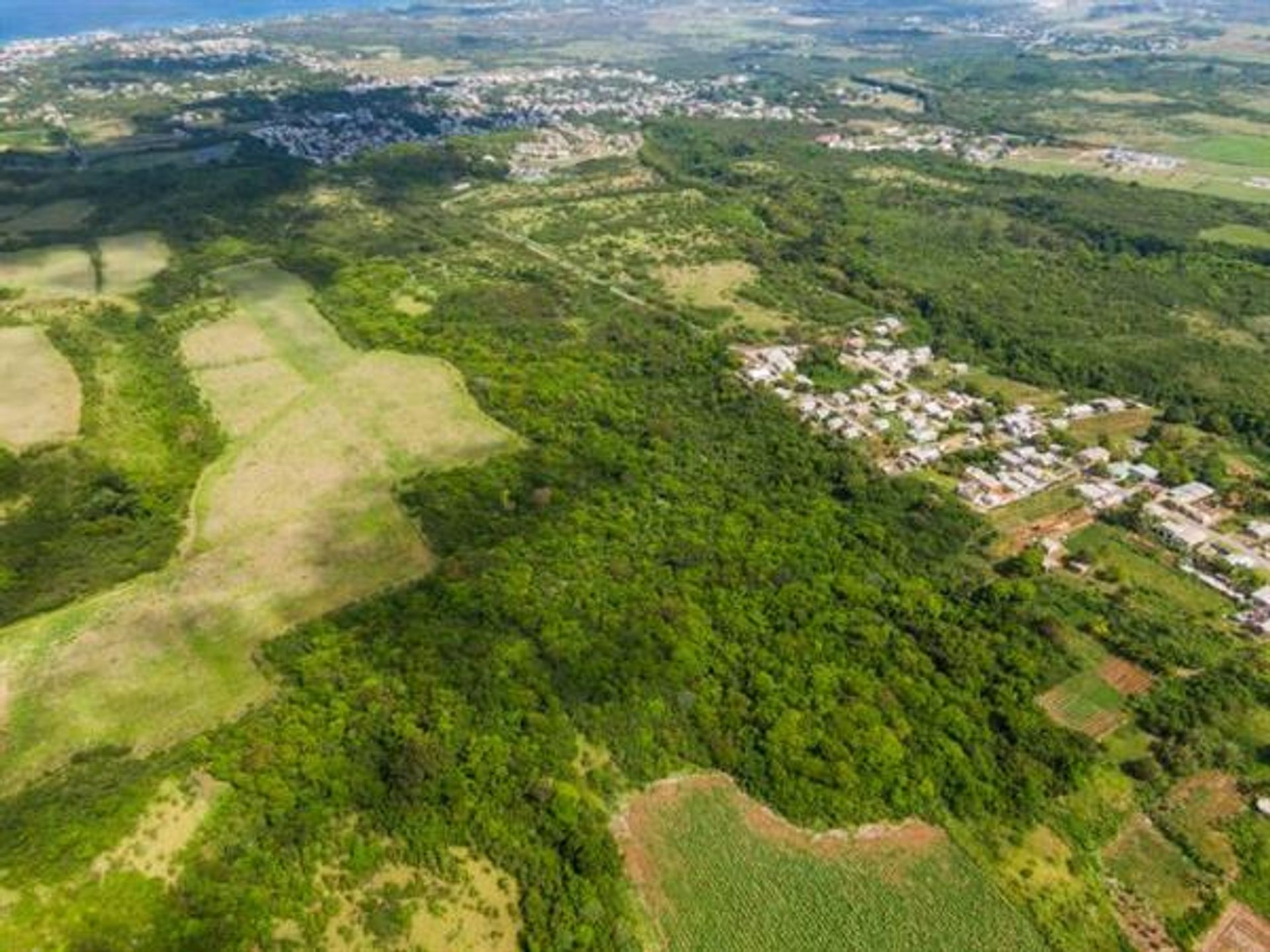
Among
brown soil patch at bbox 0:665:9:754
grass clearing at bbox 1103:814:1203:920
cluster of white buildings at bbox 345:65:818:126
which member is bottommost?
cluster of white buildings at bbox 345:65:818:126

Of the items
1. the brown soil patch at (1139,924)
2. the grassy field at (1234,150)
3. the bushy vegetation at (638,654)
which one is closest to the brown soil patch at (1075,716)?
the bushy vegetation at (638,654)

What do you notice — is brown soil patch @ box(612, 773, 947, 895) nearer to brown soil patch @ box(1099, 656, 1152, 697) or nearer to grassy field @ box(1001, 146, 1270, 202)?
brown soil patch @ box(1099, 656, 1152, 697)

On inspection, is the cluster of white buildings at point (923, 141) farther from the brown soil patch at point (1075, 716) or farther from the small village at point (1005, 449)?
the brown soil patch at point (1075, 716)

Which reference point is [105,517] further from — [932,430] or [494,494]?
[932,430]

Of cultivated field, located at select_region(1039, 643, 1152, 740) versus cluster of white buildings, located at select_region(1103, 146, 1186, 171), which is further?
cluster of white buildings, located at select_region(1103, 146, 1186, 171)

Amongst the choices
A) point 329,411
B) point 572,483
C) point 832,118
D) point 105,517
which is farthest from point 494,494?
point 832,118

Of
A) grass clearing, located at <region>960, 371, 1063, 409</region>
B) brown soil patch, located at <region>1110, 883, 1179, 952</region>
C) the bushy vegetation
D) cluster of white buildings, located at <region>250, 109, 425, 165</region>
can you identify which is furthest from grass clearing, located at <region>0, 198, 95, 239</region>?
brown soil patch, located at <region>1110, 883, 1179, 952</region>
